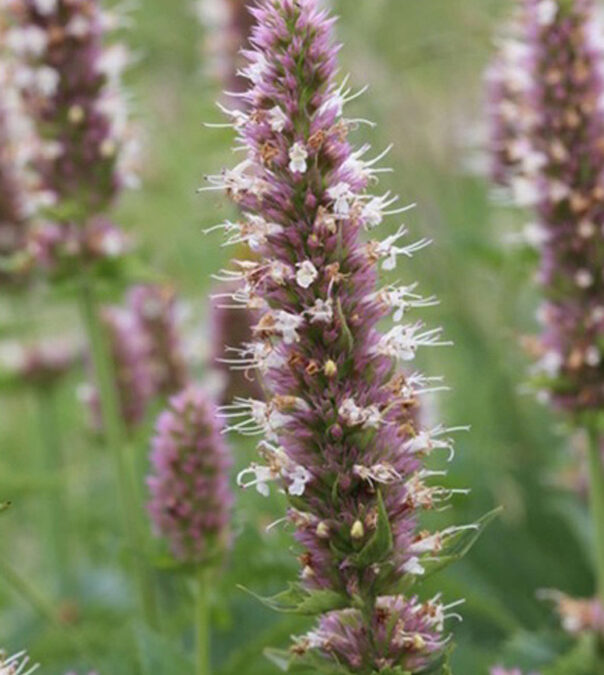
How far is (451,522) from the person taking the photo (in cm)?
462

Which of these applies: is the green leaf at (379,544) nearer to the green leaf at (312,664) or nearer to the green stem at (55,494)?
the green leaf at (312,664)

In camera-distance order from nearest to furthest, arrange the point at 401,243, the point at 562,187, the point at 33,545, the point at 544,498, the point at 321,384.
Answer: the point at 321,384 → the point at 562,187 → the point at 544,498 → the point at 401,243 → the point at 33,545

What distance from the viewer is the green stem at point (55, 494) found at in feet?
17.6

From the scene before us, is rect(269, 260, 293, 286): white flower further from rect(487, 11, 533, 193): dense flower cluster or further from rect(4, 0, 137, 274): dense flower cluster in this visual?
rect(487, 11, 533, 193): dense flower cluster

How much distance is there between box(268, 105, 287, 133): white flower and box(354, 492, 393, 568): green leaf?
57cm

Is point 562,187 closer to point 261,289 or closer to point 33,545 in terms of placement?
point 261,289

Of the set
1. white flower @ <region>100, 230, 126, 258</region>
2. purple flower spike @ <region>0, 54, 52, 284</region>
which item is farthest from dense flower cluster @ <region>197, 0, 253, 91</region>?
white flower @ <region>100, 230, 126, 258</region>

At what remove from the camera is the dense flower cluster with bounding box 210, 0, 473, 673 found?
84.4 inches

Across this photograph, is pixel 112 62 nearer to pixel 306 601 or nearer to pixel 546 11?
pixel 546 11

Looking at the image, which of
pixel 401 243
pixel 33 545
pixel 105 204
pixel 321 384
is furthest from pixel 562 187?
pixel 33 545

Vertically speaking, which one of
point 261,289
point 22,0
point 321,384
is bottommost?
point 321,384

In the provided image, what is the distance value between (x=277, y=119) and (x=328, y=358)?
367 millimetres

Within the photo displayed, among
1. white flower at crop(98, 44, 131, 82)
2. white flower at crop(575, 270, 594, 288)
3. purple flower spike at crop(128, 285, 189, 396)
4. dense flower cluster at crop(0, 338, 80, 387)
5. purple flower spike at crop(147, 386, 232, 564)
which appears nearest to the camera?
purple flower spike at crop(147, 386, 232, 564)

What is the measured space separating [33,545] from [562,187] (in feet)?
15.5
